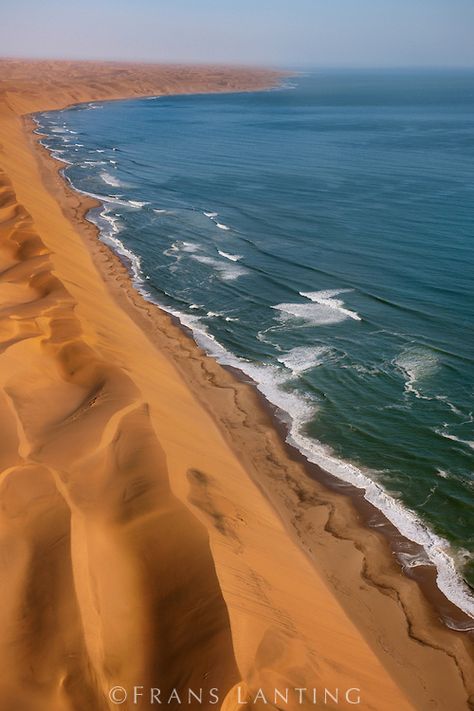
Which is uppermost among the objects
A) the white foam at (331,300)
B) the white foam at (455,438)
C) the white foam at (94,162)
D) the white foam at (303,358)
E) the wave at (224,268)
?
the white foam at (94,162)

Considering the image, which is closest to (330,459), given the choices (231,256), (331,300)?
(331,300)

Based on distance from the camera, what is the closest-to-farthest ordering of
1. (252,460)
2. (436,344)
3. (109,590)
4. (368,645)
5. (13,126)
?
(109,590)
(368,645)
(252,460)
(436,344)
(13,126)

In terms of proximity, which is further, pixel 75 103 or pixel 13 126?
pixel 75 103

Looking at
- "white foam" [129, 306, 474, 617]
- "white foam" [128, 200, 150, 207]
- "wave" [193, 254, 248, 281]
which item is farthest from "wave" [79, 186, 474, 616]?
"white foam" [128, 200, 150, 207]

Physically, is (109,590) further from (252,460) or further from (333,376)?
(333,376)

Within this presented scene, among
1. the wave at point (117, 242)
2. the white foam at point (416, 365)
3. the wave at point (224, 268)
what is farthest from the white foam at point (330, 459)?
the wave at point (117, 242)

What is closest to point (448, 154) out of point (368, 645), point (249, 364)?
point (249, 364)

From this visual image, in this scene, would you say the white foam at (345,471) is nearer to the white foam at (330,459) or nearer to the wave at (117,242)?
the white foam at (330,459)
